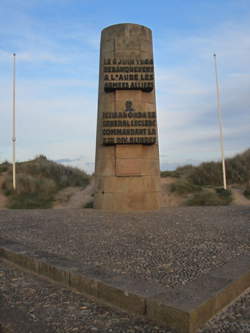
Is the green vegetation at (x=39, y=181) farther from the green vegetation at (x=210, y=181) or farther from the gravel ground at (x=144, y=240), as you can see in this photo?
the gravel ground at (x=144, y=240)

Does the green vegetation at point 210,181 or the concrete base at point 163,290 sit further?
the green vegetation at point 210,181

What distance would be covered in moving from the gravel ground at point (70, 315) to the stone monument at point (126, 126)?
6512 millimetres

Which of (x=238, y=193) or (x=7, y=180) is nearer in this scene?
(x=238, y=193)

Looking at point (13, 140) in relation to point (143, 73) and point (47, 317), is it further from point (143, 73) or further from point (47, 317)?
point (47, 317)

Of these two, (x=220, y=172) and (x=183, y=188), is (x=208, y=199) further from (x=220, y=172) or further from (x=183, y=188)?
(x=220, y=172)

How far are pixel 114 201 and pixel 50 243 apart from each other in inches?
186

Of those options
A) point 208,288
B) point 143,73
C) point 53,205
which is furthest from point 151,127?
point 53,205

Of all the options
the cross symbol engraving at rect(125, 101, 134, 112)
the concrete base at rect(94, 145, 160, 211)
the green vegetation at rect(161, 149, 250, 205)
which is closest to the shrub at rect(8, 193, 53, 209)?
the concrete base at rect(94, 145, 160, 211)

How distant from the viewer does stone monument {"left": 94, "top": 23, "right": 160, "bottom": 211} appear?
31.8 feet

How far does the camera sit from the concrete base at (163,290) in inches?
94.5

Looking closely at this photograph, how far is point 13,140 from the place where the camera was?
17219 mm

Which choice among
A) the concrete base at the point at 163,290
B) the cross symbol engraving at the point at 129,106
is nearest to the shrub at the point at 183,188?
the cross symbol engraving at the point at 129,106

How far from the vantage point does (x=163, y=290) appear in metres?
2.77

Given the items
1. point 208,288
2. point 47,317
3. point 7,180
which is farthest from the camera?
point 7,180
